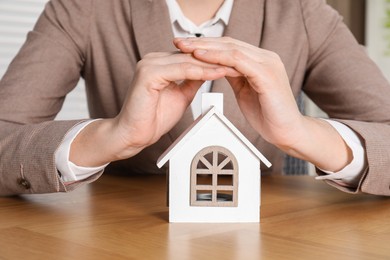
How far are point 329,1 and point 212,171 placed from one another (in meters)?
3.22

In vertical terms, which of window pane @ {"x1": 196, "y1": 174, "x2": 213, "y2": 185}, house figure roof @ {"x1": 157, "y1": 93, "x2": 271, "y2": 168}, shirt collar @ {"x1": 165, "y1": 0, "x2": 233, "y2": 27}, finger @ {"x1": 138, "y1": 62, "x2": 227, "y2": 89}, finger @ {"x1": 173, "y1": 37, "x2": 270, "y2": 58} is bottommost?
window pane @ {"x1": 196, "y1": 174, "x2": 213, "y2": 185}

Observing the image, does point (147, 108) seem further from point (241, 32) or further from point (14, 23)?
point (14, 23)

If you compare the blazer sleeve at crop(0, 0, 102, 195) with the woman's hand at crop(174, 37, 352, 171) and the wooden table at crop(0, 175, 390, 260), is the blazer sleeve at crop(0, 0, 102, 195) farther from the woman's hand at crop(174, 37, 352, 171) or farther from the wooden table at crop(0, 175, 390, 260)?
the woman's hand at crop(174, 37, 352, 171)

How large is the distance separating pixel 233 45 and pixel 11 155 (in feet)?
1.72

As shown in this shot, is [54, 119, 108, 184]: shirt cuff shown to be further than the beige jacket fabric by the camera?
No

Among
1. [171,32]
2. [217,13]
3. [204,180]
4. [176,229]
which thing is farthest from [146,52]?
[176,229]

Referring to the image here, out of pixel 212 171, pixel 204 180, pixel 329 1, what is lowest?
pixel 204 180

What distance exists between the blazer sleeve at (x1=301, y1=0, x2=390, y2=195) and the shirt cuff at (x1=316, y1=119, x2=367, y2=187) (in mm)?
237

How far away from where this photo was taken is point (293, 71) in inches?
62.2

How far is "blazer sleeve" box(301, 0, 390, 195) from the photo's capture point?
4.81ft

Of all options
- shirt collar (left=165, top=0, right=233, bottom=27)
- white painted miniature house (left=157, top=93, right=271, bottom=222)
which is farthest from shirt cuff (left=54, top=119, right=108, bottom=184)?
shirt collar (left=165, top=0, right=233, bottom=27)

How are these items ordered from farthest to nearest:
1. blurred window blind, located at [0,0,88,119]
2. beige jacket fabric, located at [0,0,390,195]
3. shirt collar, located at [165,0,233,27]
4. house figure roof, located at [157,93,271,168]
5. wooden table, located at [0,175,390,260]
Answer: blurred window blind, located at [0,0,88,119] → shirt collar, located at [165,0,233,27] → beige jacket fabric, located at [0,0,390,195] → house figure roof, located at [157,93,271,168] → wooden table, located at [0,175,390,260]

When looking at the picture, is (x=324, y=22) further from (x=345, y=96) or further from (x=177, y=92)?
(x=177, y=92)

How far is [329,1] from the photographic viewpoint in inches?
154
